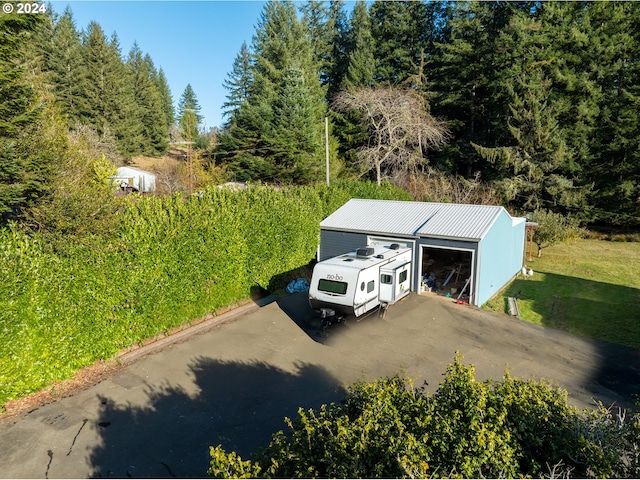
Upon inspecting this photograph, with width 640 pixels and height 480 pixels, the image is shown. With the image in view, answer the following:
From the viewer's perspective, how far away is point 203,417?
822cm

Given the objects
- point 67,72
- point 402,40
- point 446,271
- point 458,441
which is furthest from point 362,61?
point 458,441

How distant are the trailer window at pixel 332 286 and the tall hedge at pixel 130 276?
342cm

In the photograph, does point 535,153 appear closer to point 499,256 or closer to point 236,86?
point 499,256

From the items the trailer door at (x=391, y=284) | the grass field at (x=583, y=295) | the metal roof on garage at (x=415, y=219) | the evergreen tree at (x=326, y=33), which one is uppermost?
the evergreen tree at (x=326, y=33)

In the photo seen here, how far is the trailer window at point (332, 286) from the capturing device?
39.9ft

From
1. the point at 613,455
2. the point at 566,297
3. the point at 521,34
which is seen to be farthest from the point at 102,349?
the point at 521,34

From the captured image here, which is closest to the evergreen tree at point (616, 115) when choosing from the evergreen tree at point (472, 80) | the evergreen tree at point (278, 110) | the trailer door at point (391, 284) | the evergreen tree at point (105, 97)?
the evergreen tree at point (472, 80)

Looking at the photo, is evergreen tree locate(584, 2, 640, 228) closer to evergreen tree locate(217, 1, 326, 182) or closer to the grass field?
the grass field

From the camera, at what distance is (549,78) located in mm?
32375

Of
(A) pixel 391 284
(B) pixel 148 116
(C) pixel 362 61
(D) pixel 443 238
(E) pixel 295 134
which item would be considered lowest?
(A) pixel 391 284

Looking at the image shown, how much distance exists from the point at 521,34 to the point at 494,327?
28.4 meters

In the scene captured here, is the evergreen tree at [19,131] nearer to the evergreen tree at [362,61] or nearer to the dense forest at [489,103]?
the dense forest at [489,103]

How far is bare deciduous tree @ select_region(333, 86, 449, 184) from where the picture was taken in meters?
33.2

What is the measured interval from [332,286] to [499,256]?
8.57 metres
